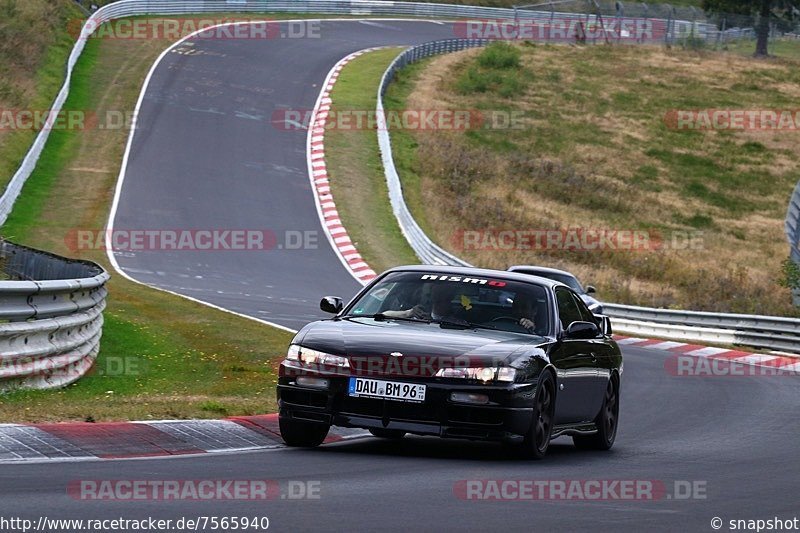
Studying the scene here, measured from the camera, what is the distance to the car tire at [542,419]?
10.2 m

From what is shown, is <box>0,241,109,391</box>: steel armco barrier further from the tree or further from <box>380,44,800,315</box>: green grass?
the tree

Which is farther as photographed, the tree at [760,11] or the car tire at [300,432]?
the tree at [760,11]

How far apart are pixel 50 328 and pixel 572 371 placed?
4941 mm

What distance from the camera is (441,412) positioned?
9.88 metres

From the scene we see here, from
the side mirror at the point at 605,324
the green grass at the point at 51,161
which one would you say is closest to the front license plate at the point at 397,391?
the side mirror at the point at 605,324

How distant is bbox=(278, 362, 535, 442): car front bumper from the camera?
Answer: 9875mm

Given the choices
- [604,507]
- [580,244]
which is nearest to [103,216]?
[580,244]

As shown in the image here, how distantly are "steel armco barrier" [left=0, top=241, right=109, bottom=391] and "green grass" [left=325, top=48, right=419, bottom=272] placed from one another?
1743cm

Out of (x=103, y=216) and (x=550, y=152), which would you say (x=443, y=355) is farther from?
(x=550, y=152)

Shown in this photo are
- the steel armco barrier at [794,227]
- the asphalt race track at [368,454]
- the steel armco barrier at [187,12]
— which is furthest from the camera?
the steel armco barrier at [794,227]

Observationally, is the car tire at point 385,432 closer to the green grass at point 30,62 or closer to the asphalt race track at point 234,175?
the asphalt race track at point 234,175

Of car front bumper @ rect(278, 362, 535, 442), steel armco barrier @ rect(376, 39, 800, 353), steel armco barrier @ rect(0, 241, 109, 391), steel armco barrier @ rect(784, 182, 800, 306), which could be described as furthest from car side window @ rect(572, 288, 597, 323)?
steel armco barrier @ rect(784, 182, 800, 306)

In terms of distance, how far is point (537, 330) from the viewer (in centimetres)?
1106

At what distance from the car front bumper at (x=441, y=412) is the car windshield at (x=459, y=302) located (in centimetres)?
103
